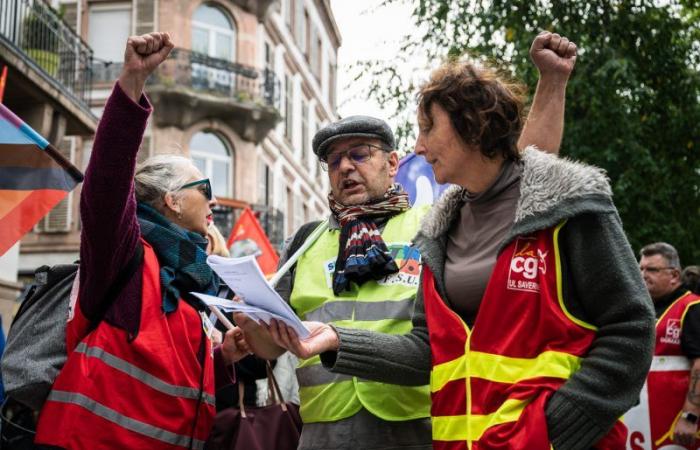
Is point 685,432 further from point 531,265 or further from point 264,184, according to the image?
point 264,184

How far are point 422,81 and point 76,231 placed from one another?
73.6 feet

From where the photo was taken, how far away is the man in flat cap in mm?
2926

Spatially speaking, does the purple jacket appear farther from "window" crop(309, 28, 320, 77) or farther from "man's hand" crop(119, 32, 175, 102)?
"window" crop(309, 28, 320, 77)

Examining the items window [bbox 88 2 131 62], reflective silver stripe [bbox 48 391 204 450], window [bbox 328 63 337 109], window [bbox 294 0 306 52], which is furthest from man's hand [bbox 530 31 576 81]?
window [bbox 328 63 337 109]

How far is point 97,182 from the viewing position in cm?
308

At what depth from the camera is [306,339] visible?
113 inches

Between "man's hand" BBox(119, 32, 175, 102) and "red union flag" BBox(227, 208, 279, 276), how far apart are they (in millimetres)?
7204

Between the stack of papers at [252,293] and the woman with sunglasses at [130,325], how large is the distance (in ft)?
1.95

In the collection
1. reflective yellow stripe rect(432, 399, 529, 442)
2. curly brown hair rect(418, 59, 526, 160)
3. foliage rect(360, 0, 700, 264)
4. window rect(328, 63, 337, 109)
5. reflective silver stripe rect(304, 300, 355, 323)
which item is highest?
window rect(328, 63, 337, 109)

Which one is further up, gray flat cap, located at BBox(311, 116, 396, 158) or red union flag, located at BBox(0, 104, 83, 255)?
gray flat cap, located at BBox(311, 116, 396, 158)

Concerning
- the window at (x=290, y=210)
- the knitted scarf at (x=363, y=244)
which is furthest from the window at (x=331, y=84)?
the knitted scarf at (x=363, y=244)

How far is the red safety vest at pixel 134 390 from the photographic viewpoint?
3.17m

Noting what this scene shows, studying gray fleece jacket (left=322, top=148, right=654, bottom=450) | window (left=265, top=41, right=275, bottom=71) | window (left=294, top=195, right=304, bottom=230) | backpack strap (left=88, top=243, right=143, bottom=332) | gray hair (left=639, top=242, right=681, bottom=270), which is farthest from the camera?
window (left=294, top=195, right=304, bottom=230)

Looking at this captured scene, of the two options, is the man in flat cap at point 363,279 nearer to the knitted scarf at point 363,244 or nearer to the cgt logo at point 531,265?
the knitted scarf at point 363,244
